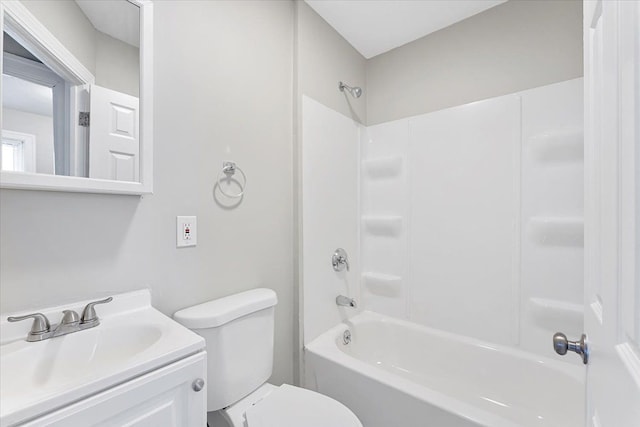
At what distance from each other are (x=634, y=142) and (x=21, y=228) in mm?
1419

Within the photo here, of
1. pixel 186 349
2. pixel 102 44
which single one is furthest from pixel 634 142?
pixel 102 44

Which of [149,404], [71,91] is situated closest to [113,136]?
[71,91]

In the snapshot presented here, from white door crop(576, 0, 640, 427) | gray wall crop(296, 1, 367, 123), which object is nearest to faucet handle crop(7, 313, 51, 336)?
white door crop(576, 0, 640, 427)

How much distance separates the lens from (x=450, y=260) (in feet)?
6.28

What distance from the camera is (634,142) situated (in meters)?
0.39

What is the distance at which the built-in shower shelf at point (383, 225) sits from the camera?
2156mm

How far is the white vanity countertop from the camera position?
58 cm

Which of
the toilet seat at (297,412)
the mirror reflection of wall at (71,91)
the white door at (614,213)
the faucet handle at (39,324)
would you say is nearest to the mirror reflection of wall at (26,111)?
the mirror reflection of wall at (71,91)

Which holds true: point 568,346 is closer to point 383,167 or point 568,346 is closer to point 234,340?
point 234,340

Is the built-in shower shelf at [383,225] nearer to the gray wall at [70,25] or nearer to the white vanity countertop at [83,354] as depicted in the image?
the white vanity countertop at [83,354]

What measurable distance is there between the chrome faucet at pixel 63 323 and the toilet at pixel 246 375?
288 mm

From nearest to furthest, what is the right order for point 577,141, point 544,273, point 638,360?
point 638,360
point 577,141
point 544,273

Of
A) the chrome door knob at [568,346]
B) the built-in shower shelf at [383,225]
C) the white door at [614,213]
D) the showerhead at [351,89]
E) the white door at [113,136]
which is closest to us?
the white door at [614,213]

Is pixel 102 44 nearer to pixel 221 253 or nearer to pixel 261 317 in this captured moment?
pixel 221 253
